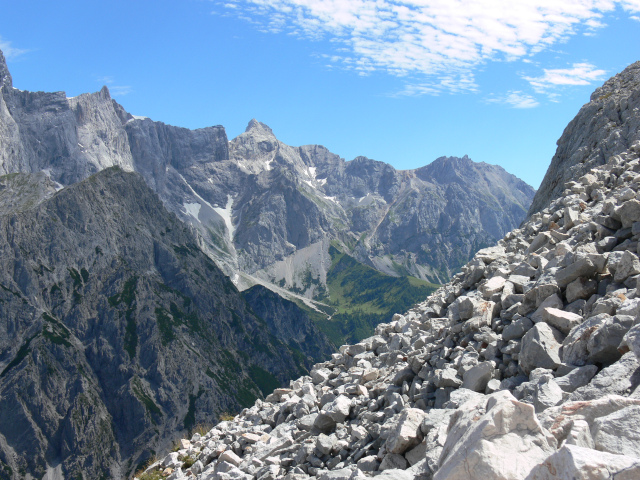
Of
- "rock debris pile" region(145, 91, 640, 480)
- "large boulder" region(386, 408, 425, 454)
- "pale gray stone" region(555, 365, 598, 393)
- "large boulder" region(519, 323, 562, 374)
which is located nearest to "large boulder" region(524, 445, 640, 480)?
"rock debris pile" region(145, 91, 640, 480)

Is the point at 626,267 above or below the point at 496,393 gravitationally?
above

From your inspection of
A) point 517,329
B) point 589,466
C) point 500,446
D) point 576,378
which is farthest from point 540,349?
point 589,466

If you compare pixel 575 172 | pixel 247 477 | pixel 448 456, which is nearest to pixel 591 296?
pixel 448 456

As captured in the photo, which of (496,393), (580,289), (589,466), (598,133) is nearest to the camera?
(589,466)

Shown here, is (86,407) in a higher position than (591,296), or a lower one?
lower

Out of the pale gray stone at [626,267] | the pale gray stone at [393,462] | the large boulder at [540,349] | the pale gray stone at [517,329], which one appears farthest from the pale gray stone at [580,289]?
the pale gray stone at [393,462]

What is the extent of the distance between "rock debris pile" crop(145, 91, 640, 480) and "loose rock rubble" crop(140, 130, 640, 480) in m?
0.03

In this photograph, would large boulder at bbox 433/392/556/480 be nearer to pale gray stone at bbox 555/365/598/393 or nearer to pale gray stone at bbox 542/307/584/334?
pale gray stone at bbox 555/365/598/393

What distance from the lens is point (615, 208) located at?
16.5 m

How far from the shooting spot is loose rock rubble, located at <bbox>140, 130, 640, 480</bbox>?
23.1 feet

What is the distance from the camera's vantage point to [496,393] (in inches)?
338

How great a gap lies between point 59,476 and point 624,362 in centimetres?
21136

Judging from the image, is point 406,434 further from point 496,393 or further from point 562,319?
point 562,319

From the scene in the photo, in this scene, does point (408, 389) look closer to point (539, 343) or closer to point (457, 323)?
point (457, 323)
